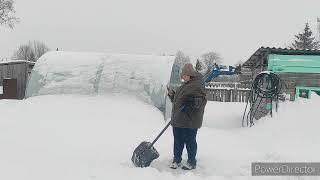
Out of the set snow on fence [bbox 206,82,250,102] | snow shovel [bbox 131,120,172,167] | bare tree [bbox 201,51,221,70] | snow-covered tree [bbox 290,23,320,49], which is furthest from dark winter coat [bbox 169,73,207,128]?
bare tree [bbox 201,51,221,70]

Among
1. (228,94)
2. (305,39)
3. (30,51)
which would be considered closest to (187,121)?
(228,94)

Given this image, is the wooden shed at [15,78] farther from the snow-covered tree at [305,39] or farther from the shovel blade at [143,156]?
the snow-covered tree at [305,39]

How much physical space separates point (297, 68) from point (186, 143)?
18.8 ft

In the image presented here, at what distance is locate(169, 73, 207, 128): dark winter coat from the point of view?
20.6 ft

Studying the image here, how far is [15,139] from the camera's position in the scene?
7.03m

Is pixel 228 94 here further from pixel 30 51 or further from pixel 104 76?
pixel 30 51

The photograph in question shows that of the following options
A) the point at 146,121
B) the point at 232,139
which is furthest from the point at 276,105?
the point at 146,121

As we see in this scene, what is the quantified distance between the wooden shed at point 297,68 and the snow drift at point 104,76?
282cm

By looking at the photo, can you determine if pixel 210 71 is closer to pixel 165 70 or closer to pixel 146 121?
pixel 165 70

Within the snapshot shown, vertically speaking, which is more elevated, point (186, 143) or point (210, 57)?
point (210, 57)

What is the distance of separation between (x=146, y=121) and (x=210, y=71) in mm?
2783

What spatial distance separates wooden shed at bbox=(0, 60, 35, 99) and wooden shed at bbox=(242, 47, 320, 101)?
33.3 ft

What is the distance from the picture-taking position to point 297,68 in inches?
430

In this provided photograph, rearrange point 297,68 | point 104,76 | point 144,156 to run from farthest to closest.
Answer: point 104,76
point 297,68
point 144,156
